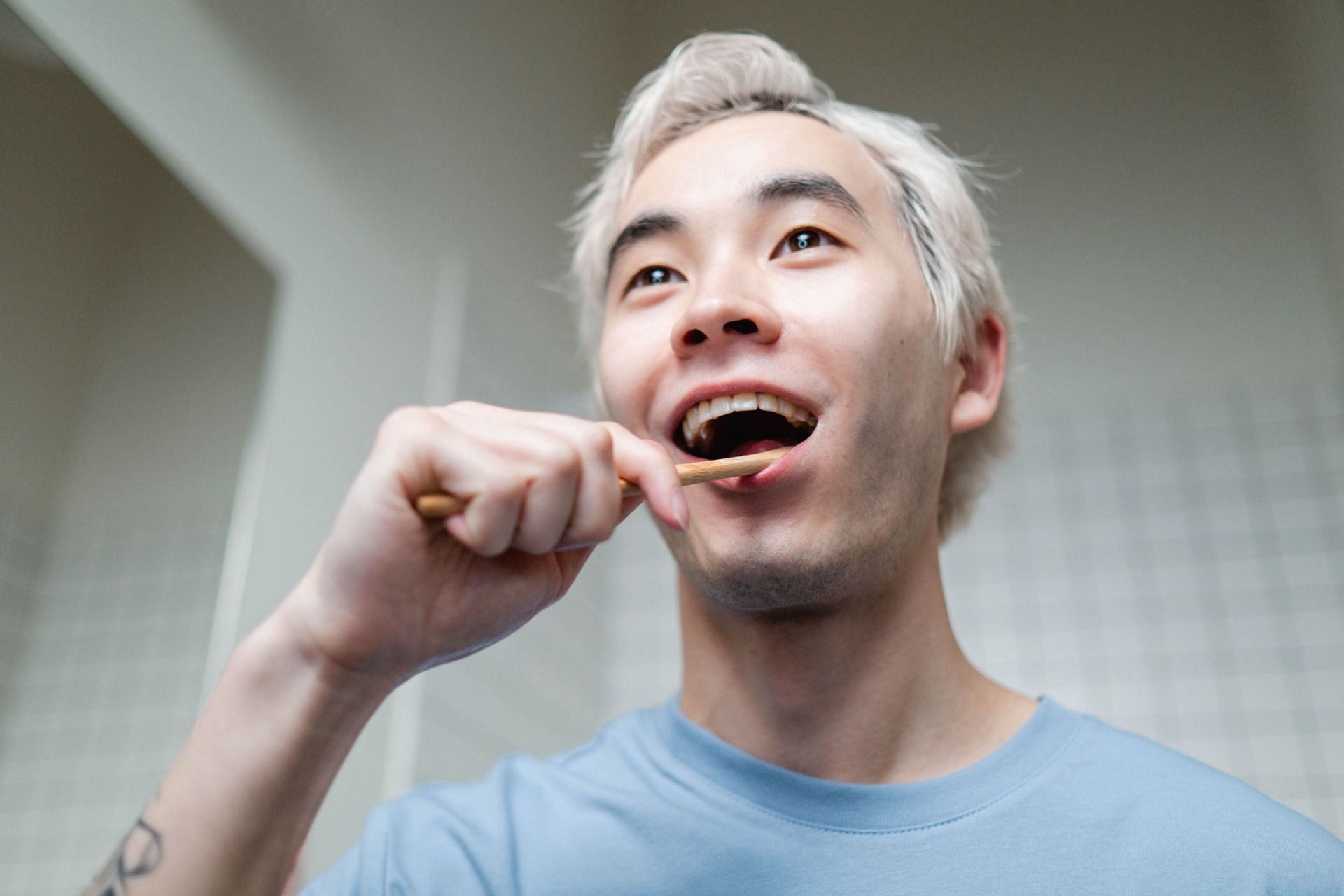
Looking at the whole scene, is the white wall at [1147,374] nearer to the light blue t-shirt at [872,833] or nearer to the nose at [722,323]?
A: the light blue t-shirt at [872,833]

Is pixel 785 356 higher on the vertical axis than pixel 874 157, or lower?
lower

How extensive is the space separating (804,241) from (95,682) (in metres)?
0.70

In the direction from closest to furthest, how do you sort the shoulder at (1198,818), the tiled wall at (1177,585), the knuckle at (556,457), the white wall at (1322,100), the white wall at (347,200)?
the knuckle at (556,457) → the shoulder at (1198,818) → the white wall at (347,200) → the white wall at (1322,100) → the tiled wall at (1177,585)

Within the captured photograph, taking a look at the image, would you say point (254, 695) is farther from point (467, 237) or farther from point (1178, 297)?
point (1178, 297)

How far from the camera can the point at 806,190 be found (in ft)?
2.98

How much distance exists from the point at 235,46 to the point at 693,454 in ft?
2.37

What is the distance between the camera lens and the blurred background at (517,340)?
957mm

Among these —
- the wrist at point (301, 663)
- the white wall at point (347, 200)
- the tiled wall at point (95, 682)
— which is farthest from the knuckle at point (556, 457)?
the white wall at point (347, 200)

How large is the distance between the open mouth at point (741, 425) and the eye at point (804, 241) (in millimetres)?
132

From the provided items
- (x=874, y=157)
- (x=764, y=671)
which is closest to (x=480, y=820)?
(x=764, y=671)

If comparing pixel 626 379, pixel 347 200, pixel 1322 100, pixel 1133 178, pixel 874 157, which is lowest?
pixel 626 379

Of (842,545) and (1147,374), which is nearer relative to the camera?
(842,545)

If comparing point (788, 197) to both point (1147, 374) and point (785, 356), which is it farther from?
point (1147, 374)

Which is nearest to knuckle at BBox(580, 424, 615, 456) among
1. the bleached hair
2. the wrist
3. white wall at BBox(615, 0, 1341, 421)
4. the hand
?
the hand
